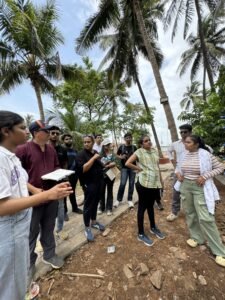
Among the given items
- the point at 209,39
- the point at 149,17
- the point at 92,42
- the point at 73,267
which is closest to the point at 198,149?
the point at 73,267

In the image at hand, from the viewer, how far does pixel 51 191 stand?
1238 millimetres

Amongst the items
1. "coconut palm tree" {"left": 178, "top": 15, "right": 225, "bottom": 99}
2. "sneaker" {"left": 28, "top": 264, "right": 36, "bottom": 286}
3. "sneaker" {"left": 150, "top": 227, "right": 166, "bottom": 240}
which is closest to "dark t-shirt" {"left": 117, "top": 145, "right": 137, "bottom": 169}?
"sneaker" {"left": 150, "top": 227, "right": 166, "bottom": 240}

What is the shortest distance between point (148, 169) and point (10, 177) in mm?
2242

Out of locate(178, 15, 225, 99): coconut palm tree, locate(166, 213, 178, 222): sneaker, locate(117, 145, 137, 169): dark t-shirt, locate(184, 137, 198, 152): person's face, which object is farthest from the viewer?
locate(178, 15, 225, 99): coconut palm tree

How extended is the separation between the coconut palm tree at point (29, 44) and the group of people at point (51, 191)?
6283 millimetres

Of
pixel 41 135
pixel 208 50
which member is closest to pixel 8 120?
pixel 41 135

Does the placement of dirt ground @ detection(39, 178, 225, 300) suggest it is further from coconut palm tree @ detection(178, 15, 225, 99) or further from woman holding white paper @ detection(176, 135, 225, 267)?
coconut palm tree @ detection(178, 15, 225, 99)

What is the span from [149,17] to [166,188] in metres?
10.8

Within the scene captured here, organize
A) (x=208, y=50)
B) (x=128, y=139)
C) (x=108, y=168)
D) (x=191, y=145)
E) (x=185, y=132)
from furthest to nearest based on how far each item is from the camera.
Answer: (x=208, y=50)
(x=128, y=139)
(x=108, y=168)
(x=185, y=132)
(x=191, y=145)

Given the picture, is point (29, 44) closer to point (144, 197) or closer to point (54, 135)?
point (54, 135)

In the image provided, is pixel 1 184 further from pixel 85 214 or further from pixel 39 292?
pixel 85 214

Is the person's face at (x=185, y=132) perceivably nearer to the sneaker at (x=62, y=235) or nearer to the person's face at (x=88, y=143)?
the person's face at (x=88, y=143)

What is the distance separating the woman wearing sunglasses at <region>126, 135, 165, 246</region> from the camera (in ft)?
9.67

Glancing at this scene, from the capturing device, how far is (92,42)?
8195 mm
